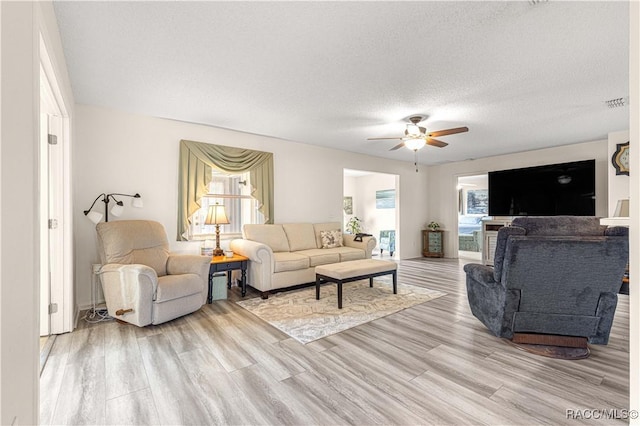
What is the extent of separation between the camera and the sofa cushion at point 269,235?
443 cm

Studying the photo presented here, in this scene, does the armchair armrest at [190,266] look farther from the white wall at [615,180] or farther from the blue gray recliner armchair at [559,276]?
the white wall at [615,180]

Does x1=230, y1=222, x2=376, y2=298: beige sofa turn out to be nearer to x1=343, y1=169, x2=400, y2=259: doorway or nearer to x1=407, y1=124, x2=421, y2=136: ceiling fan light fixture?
x1=407, y1=124, x2=421, y2=136: ceiling fan light fixture

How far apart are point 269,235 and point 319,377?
2775 millimetres

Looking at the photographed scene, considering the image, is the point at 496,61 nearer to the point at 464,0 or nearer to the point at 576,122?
the point at 464,0

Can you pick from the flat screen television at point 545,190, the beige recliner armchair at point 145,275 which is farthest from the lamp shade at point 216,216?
the flat screen television at point 545,190

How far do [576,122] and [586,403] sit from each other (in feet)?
12.8

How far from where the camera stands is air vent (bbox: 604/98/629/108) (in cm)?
328

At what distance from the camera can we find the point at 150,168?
153 inches

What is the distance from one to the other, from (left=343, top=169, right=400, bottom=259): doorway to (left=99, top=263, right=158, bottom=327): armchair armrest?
583 cm

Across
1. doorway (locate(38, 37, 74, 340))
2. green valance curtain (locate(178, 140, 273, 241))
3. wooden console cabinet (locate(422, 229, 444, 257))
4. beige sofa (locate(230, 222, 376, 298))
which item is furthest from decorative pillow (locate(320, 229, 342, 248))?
doorway (locate(38, 37, 74, 340))

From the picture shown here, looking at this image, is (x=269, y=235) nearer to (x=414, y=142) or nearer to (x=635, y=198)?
(x=414, y=142)

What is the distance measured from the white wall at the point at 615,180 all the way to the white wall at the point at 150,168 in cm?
→ 460

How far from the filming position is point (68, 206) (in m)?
2.76

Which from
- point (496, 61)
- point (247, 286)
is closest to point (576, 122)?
point (496, 61)
